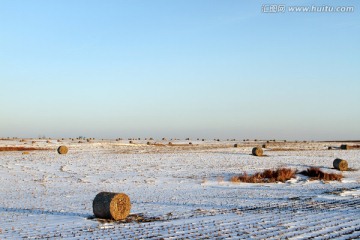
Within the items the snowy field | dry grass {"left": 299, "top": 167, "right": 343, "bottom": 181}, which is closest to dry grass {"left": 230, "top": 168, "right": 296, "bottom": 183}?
the snowy field

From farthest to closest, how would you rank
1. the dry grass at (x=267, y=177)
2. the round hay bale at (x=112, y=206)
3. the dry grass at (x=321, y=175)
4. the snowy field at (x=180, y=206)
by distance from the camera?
the dry grass at (x=321, y=175), the dry grass at (x=267, y=177), the round hay bale at (x=112, y=206), the snowy field at (x=180, y=206)

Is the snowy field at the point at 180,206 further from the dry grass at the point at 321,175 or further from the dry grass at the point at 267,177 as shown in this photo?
the dry grass at the point at 267,177

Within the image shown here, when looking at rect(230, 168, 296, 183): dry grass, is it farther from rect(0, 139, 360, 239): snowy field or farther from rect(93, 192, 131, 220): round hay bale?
rect(93, 192, 131, 220): round hay bale

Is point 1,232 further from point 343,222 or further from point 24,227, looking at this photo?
point 343,222

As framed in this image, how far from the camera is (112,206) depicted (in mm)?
13078

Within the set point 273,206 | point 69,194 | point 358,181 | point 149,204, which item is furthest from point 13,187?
point 358,181

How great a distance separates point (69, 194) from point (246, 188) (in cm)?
823

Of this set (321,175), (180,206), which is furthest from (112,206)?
(321,175)

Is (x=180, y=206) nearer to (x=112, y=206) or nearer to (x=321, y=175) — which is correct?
(x=112, y=206)

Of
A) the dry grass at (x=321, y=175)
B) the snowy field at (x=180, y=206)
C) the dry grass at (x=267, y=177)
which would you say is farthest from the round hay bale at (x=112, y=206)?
the dry grass at (x=321, y=175)

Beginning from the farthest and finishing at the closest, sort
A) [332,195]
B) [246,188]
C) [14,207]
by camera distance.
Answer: [246,188]
[332,195]
[14,207]

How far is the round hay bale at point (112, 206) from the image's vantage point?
1309 centimetres

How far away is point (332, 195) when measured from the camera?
18.3 m

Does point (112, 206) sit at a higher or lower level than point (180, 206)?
higher
